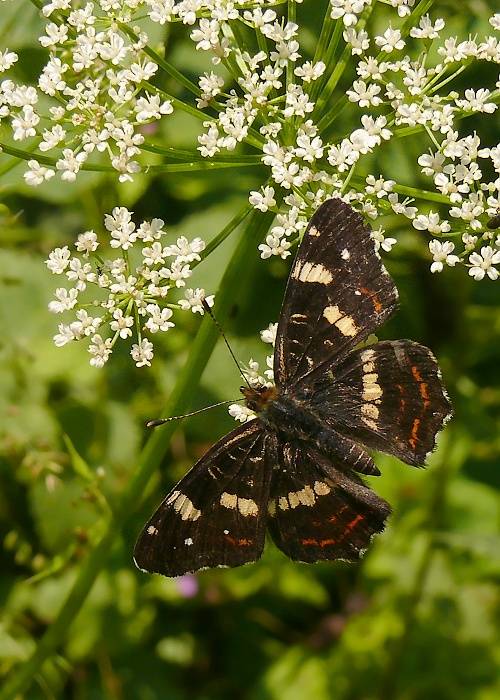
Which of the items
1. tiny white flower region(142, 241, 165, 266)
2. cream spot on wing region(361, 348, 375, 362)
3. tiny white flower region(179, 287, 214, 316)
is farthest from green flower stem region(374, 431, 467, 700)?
tiny white flower region(142, 241, 165, 266)

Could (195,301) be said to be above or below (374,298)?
below

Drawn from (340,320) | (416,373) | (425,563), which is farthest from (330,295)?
(425,563)

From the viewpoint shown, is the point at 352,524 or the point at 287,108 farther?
the point at 352,524

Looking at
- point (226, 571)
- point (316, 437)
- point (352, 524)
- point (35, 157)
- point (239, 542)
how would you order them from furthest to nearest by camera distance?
point (226, 571)
point (316, 437)
point (352, 524)
point (239, 542)
point (35, 157)

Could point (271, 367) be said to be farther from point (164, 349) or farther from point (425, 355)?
point (164, 349)

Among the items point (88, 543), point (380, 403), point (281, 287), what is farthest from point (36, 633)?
point (380, 403)

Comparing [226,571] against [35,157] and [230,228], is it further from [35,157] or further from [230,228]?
[35,157]

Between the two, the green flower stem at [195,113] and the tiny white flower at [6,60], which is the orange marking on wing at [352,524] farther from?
the tiny white flower at [6,60]

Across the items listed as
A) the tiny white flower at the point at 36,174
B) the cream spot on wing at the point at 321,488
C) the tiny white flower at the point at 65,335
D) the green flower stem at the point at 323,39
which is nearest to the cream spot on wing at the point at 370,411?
the cream spot on wing at the point at 321,488
